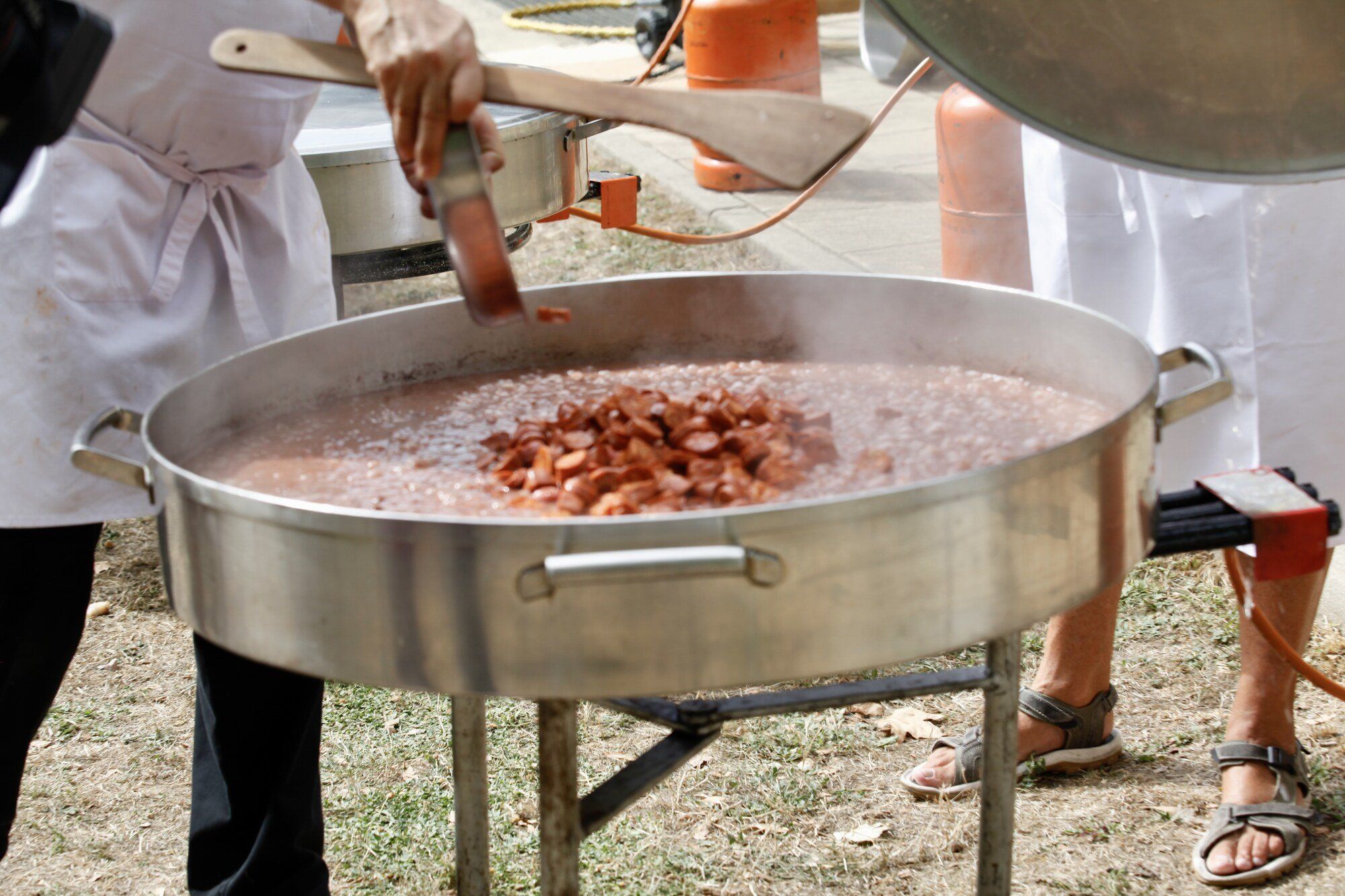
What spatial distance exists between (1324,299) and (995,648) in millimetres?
914

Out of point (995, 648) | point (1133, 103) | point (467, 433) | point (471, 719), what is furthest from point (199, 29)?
point (995, 648)

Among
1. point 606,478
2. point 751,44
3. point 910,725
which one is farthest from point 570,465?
point 751,44

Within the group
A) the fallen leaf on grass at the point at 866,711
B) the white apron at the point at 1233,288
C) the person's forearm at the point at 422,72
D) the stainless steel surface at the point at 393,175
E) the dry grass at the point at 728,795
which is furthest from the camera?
the fallen leaf on grass at the point at 866,711

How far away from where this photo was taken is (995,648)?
1.62 m

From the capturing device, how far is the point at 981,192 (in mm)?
3457

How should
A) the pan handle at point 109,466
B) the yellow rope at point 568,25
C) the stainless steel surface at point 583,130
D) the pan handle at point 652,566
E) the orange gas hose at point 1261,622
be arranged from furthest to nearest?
the yellow rope at point 568,25
the stainless steel surface at point 583,130
the orange gas hose at point 1261,622
the pan handle at point 109,466
the pan handle at point 652,566

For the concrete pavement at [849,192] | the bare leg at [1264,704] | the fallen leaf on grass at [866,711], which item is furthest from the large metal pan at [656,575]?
the concrete pavement at [849,192]

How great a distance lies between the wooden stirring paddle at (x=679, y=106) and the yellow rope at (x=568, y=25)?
9216 mm

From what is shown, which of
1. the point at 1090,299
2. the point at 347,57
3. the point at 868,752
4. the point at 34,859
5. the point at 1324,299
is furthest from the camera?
the point at 868,752

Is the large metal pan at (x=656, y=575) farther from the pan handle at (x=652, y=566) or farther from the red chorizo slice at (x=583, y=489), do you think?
the red chorizo slice at (x=583, y=489)

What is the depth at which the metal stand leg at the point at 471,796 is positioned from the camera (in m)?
1.89

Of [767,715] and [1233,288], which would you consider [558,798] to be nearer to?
[767,715]

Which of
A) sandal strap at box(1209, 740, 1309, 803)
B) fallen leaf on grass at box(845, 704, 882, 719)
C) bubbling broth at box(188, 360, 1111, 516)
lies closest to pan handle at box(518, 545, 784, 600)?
bubbling broth at box(188, 360, 1111, 516)

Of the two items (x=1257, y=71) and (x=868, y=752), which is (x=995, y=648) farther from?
(x=868, y=752)
